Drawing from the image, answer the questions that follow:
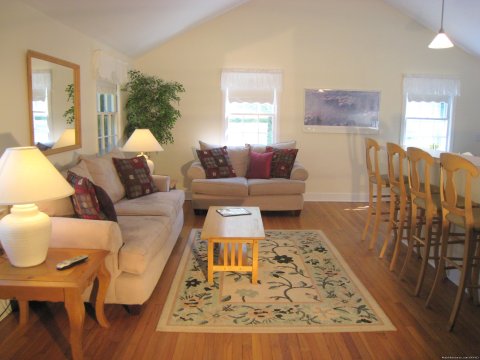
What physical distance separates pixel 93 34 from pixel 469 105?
18.0 ft

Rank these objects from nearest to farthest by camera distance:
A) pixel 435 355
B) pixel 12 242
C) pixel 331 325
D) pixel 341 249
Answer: pixel 12 242 < pixel 435 355 < pixel 331 325 < pixel 341 249

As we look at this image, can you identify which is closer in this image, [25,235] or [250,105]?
[25,235]

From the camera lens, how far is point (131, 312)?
288 centimetres

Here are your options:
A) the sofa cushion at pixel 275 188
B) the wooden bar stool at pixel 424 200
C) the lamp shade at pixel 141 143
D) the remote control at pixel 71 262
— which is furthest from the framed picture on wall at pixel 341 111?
the remote control at pixel 71 262

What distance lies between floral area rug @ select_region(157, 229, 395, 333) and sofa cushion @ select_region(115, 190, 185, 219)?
0.48 m

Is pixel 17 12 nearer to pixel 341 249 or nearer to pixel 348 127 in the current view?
pixel 341 249

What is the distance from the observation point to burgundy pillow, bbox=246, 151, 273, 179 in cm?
584

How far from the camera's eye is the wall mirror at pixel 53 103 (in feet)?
10.6

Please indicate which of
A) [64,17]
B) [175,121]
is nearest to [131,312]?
[64,17]

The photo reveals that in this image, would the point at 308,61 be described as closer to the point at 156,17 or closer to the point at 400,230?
the point at 156,17

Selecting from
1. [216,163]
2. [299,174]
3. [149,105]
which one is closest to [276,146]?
[299,174]

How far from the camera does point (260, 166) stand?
5.86m

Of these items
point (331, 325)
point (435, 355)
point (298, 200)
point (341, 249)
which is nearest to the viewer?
point (435, 355)

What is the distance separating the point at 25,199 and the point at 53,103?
5.36 feet
